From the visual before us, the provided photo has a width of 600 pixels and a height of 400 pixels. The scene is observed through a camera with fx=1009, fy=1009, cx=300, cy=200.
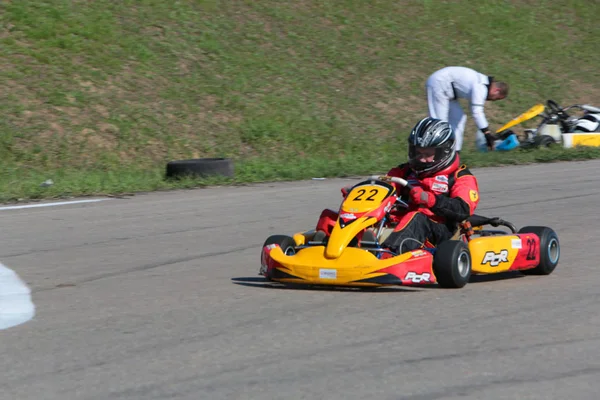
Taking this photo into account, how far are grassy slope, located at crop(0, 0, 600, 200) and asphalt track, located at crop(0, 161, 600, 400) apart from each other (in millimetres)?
4805

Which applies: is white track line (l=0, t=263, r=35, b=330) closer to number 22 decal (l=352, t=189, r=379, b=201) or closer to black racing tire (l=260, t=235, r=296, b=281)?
black racing tire (l=260, t=235, r=296, b=281)

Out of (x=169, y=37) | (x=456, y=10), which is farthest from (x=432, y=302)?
(x=456, y=10)

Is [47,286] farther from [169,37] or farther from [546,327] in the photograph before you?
[169,37]

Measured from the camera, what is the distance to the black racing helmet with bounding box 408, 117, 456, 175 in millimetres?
6551

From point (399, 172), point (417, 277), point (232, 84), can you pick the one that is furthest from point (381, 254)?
point (232, 84)

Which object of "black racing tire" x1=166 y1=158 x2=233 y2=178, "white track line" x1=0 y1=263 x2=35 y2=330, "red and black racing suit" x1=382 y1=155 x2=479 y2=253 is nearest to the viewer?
"white track line" x1=0 y1=263 x2=35 y2=330

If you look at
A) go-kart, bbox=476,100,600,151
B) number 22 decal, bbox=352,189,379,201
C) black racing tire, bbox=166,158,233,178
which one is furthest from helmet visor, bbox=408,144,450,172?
go-kart, bbox=476,100,600,151

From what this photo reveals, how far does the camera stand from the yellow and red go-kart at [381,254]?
18.9 feet

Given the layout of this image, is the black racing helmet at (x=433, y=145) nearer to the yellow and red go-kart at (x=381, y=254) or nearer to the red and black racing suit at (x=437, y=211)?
the red and black racing suit at (x=437, y=211)

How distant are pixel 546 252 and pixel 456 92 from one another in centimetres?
588

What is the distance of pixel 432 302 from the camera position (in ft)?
18.3

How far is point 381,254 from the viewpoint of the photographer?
19.7ft

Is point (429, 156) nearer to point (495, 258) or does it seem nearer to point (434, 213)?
point (434, 213)

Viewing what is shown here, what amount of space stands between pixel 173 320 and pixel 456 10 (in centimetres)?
2146
